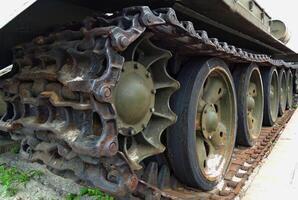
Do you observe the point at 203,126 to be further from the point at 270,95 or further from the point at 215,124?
the point at 270,95

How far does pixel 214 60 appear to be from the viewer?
2699 mm

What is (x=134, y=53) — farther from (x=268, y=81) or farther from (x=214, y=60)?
(x=268, y=81)

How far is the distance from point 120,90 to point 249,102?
2.72 metres

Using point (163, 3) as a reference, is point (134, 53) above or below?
below

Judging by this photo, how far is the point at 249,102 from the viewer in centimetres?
415

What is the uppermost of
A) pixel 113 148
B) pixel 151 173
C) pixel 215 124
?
pixel 113 148

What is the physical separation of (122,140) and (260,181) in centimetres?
170

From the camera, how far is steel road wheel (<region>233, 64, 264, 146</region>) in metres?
3.58

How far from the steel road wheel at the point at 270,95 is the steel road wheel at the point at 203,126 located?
1817 mm

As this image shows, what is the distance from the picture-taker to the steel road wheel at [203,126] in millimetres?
2365

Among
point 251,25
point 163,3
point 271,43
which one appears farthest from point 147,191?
point 271,43

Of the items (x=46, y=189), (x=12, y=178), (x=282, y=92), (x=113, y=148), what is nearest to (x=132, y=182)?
(x=113, y=148)

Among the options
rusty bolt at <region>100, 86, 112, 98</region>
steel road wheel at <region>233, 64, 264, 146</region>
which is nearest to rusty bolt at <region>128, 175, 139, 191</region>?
rusty bolt at <region>100, 86, 112, 98</region>

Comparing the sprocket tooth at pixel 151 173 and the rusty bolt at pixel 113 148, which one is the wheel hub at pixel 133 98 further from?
the sprocket tooth at pixel 151 173
